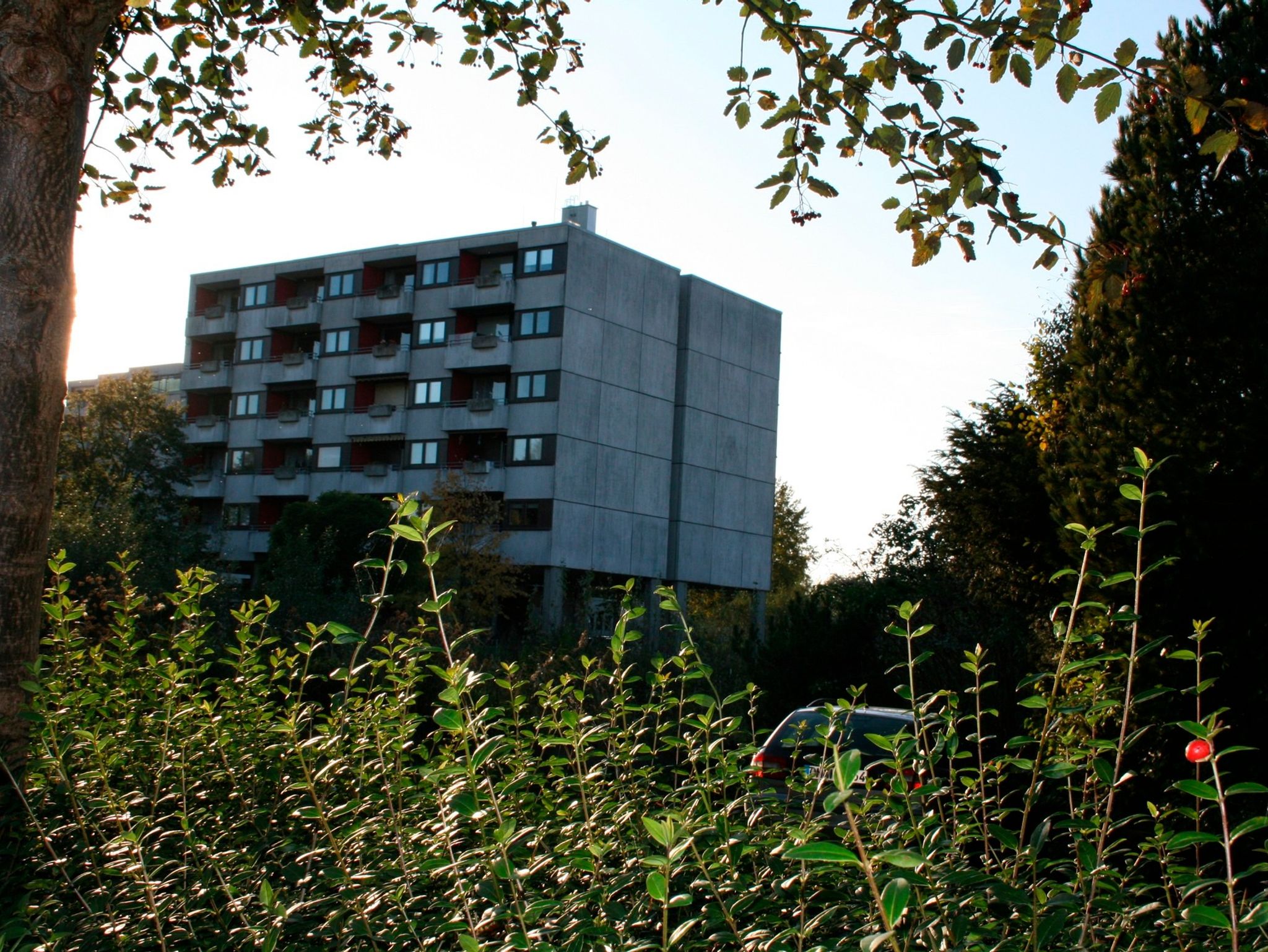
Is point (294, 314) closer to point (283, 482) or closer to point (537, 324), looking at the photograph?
point (283, 482)

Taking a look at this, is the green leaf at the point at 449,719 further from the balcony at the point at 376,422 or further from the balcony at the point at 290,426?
the balcony at the point at 290,426

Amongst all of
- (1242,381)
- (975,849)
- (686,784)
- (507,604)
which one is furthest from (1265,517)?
(507,604)

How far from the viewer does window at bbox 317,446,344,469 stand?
57.8 metres

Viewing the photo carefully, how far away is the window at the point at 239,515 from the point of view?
198 feet

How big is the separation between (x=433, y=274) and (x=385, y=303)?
2848 millimetres

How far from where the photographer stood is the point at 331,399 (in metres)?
58.5

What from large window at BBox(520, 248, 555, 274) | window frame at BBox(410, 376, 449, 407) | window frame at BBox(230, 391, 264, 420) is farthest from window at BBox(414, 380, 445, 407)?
window frame at BBox(230, 391, 264, 420)

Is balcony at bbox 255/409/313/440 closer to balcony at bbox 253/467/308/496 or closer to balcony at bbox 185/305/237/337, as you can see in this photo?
balcony at bbox 253/467/308/496

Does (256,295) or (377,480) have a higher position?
(256,295)

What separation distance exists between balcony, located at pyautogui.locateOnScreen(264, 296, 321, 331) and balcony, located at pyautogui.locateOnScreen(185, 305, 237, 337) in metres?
3.12

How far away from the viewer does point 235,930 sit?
9.88ft

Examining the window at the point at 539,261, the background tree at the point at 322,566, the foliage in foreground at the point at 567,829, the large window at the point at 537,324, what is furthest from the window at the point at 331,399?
the foliage in foreground at the point at 567,829

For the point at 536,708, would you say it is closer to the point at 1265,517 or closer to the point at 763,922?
the point at 1265,517

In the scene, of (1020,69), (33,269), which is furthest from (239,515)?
(1020,69)
